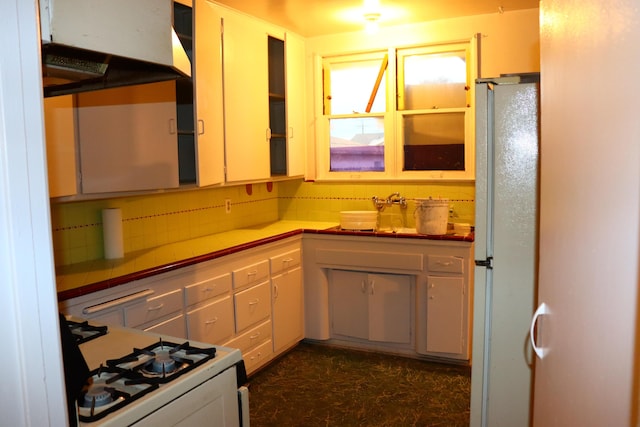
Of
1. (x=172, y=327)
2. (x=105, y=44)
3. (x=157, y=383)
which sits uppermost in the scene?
(x=105, y=44)

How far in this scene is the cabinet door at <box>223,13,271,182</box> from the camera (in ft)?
11.5

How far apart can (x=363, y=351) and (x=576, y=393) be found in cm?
316

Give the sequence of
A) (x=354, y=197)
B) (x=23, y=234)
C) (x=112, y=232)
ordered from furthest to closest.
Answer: (x=354, y=197) < (x=112, y=232) < (x=23, y=234)

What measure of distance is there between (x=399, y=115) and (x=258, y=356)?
205 centimetres

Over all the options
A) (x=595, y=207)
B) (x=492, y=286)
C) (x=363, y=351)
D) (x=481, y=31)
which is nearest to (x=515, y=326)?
(x=492, y=286)

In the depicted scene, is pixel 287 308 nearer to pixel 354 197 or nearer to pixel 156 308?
pixel 354 197

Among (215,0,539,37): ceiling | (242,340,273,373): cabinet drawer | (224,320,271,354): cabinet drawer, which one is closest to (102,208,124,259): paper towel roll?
(224,320,271,354): cabinet drawer

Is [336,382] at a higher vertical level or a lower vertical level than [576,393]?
lower

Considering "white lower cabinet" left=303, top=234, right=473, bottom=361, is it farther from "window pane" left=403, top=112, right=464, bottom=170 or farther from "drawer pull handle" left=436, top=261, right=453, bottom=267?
A: "window pane" left=403, top=112, right=464, bottom=170

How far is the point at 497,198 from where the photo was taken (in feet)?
7.04

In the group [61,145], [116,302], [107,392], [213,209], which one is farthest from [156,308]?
[107,392]

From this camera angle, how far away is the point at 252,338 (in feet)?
11.4

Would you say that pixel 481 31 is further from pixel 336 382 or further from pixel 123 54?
pixel 123 54

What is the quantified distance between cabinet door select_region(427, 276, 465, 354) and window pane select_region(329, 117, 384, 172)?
43.5 inches
